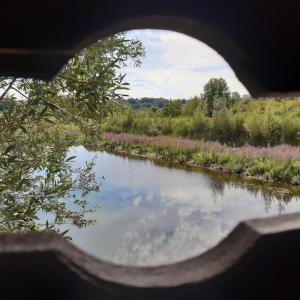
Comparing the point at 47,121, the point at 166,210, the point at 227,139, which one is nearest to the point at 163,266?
the point at 47,121

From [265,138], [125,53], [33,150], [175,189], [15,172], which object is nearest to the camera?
[15,172]

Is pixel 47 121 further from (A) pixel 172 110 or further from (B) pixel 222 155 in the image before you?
(A) pixel 172 110

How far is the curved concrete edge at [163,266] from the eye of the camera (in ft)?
1.61

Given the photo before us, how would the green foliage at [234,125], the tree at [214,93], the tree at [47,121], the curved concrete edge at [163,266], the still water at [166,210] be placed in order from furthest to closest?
the tree at [214,93] → the green foliage at [234,125] → the still water at [166,210] → the tree at [47,121] → the curved concrete edge at [163,266]

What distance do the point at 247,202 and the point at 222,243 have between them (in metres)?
8.31

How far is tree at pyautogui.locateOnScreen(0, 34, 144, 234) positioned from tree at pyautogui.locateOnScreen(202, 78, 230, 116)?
52.9 feet

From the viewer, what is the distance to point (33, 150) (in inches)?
114

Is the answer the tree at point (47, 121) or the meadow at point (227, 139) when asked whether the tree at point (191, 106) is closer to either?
the meadow at point (227, 139)

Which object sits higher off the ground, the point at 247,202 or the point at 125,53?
the point at 125,53

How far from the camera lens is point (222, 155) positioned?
39.8 feet

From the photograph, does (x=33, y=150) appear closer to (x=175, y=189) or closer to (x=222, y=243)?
(x=222, y=243)

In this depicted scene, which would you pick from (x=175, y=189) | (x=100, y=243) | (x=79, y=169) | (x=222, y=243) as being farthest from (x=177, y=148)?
(x=222, y=243)

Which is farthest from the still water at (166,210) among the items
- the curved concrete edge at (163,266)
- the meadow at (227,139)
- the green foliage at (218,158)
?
the curved concrete edge at (163,266)

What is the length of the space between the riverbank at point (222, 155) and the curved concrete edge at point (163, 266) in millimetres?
7931
